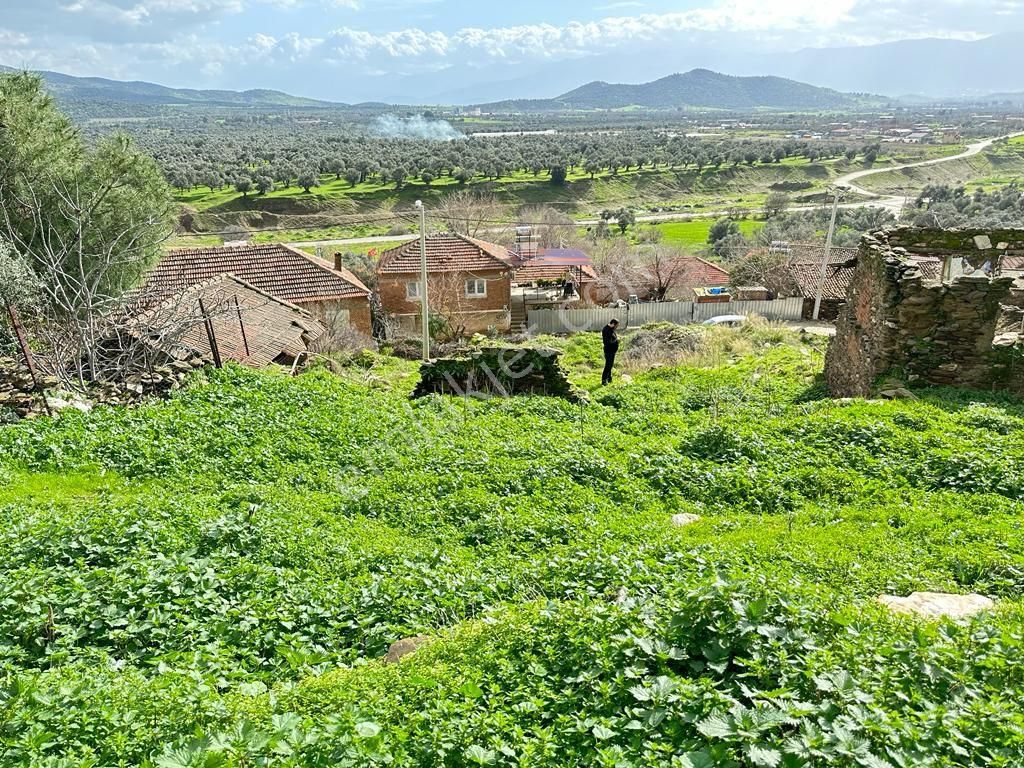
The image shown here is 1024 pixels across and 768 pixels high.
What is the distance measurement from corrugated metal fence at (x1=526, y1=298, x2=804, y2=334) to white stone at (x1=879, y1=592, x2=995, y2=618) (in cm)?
2656

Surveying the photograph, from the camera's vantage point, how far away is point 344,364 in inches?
939

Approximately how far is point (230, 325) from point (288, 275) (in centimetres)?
793

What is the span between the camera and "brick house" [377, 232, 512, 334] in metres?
33.8

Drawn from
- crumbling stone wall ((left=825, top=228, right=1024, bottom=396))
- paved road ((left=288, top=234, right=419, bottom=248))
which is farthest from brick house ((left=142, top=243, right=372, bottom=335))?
paved road ((left=288, top=234, right=419, bottom=248))

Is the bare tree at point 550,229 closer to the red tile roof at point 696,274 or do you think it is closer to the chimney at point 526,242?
the chimney at point 526,242

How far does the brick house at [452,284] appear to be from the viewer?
3375 cm

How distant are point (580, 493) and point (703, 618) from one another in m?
4.69

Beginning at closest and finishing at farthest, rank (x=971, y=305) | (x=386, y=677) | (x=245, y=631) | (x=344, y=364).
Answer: (x=386, y=677)
(x=245, y=631)
(x=971, y=305)
(x=344, y=364)

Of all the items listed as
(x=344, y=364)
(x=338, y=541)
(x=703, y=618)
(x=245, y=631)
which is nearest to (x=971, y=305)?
(x=703, y=618)

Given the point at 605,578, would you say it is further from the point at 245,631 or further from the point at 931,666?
the point at 245,631

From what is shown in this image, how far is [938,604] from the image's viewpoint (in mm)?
5562

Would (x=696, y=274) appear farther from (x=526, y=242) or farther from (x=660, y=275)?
(x=526, y=242)

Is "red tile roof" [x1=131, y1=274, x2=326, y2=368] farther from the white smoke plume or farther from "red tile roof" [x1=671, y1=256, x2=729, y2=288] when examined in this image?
the white smoke plume

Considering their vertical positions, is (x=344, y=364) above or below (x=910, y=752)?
below
